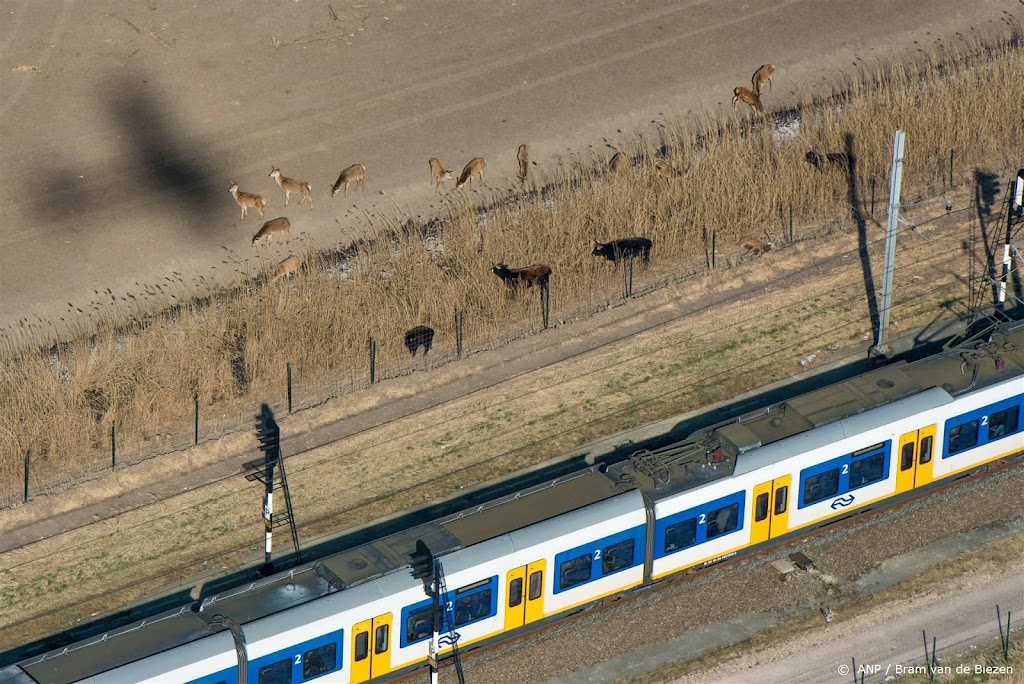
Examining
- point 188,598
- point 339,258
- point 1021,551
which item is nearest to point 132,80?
point 339,258

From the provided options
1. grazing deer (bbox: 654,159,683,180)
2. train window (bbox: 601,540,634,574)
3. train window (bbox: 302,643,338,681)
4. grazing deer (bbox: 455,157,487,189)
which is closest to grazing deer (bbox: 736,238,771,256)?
grazing deer (bbox: 654,159,683,180)

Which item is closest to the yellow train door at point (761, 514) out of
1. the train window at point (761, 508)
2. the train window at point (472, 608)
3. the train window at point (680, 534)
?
the train window at point (761, 508)

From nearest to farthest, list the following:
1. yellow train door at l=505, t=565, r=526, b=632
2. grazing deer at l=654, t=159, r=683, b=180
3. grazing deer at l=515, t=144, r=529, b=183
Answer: yellow train door at l=505, t=565, r=526, b=632 → grazing deer at l=654, t=159, r=683, b=180 → grazing deer at l=515, t=144, r=529, b=183

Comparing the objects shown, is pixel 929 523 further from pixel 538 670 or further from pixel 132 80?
pixel 132 80

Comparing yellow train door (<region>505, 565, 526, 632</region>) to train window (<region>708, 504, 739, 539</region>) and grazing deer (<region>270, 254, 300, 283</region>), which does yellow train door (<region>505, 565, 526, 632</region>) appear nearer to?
train window (<region>708, 504, 739, 539</region>)

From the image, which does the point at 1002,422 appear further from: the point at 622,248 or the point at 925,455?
the point at 622,248

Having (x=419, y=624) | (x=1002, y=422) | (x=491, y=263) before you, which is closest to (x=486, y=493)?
(x=419, y=624)
